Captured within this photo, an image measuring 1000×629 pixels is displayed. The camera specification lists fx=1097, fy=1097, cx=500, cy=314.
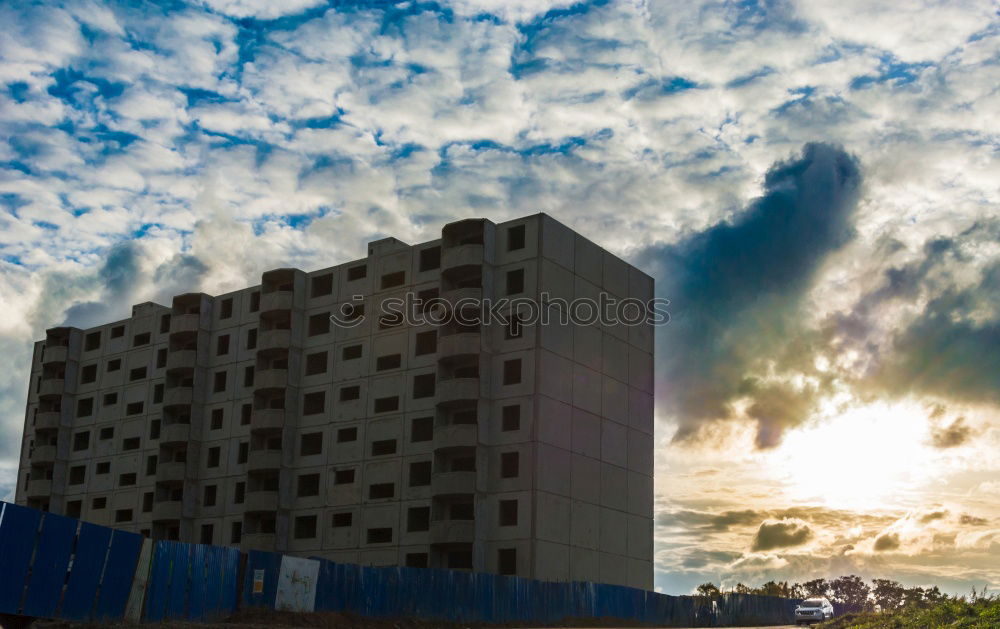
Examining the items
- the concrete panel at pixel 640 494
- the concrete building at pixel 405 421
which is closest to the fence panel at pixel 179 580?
the concrete building at pixel 405 421

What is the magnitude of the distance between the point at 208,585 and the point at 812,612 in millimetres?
37625

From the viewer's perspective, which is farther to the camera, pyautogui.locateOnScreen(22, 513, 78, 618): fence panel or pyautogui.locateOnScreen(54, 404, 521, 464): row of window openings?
pyautogui.locateOnScreen(54, 404, 521, 464): row of window openings

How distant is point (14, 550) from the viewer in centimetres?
2745

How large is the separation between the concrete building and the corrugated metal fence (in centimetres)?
1330

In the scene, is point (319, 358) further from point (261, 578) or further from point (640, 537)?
point (261, 578)

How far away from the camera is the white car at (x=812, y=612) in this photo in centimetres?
6062

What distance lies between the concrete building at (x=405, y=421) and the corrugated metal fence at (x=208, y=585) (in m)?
13.3

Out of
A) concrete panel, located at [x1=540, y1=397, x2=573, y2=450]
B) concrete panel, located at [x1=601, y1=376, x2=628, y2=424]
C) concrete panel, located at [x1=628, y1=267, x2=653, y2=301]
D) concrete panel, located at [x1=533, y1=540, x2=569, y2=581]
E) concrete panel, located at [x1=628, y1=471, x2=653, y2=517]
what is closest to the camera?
concrete panel, located at [x1=533, y1=540, x2=569, y2=581]

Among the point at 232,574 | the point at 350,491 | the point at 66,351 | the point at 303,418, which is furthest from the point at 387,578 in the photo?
the point at 66,351

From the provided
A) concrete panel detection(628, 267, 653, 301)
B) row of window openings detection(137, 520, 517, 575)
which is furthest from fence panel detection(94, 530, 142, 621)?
concrete panel detection(628, 267, 653, 301)

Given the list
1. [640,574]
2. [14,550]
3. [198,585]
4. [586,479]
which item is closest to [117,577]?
[198,585]

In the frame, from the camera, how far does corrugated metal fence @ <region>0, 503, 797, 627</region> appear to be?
28234 millimetres

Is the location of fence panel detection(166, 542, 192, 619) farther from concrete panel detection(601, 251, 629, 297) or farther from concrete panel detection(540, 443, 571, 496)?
concrete panel detection(601, 251, 629, 297)

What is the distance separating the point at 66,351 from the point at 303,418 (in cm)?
3083
